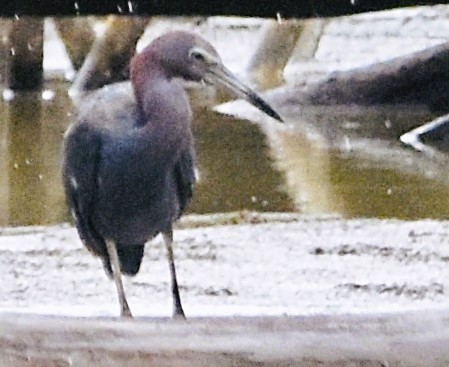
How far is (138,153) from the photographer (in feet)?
4.08

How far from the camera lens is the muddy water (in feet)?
4.52

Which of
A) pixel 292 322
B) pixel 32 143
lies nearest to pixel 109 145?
pixel 32 143

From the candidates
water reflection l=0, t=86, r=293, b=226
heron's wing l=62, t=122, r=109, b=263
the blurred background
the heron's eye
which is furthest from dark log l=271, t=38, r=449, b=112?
heron's wing l=62, t=122, r=109, b=263

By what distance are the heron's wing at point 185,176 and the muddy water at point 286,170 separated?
0.06m

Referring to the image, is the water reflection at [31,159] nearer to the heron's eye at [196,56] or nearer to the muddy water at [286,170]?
the muddy water at [286,170]

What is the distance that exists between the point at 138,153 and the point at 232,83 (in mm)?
148

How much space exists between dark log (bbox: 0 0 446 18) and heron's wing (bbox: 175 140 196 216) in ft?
0.81

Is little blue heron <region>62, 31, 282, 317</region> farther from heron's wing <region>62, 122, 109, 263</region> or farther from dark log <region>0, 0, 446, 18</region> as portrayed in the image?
dark log <region>0, 0, 446, 18</region>

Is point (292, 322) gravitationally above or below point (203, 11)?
below

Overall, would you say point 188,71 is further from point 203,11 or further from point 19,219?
point 19,219

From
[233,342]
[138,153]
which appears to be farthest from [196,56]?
[233,342]

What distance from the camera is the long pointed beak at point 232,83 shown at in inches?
49.1

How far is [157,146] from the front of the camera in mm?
1238

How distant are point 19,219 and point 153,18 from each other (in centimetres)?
33
